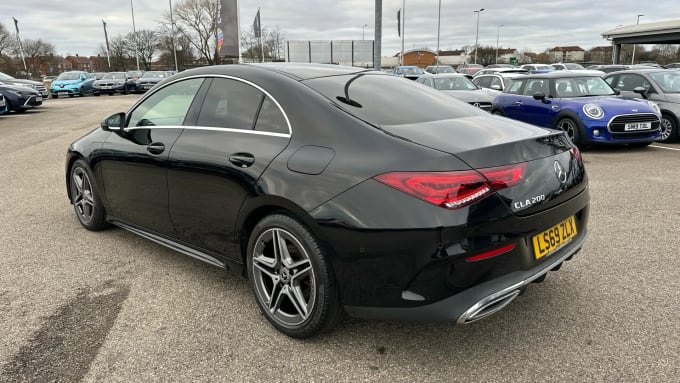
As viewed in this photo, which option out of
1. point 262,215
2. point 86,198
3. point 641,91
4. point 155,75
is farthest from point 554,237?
point 155,75

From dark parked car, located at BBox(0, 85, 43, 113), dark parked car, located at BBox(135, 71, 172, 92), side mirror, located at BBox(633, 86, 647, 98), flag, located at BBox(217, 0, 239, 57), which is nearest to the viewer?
side mirror, located at BBox(633, 86, 647, 98)

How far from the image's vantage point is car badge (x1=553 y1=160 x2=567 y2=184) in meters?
2.56

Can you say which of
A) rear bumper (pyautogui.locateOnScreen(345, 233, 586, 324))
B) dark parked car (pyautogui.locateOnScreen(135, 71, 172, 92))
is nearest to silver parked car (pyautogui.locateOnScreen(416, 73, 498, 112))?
rear bumper (pyautogui.locateOnScreen(345, 233, 586, 324))

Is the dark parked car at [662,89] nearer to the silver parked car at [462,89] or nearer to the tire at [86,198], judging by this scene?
the silver parked car at [462,89]

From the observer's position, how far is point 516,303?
10.1ft

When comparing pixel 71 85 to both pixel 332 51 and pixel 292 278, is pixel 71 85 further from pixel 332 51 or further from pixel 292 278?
pixel 292 278

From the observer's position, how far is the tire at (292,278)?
8.16ft

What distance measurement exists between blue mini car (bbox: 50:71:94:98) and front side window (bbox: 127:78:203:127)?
3076 centimetres

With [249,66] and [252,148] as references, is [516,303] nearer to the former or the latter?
Result: [252,148]

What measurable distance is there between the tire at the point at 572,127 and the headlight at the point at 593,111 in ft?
0.86

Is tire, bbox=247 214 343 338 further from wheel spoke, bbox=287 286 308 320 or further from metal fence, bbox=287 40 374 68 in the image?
metal fence, bbox=287 40 374 68

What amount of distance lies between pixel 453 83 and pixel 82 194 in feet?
34.8

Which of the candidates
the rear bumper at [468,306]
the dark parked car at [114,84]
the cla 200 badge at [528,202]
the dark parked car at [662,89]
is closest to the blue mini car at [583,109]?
the dark parked car at [662,89]

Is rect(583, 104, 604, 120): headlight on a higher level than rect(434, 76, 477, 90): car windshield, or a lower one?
lower
